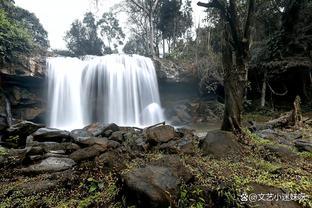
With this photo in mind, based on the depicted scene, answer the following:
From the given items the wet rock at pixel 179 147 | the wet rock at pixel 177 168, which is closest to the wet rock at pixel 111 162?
the wet rock at pixel 177 168

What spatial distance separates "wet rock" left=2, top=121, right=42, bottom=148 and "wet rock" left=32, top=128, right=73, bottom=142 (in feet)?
2.73

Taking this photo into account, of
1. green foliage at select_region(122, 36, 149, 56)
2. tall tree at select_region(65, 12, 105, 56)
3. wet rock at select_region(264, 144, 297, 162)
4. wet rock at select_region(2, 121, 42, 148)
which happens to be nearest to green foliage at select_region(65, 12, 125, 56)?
tall tree at select_region(65, 12, 105, 56)

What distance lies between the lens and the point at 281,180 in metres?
3.44

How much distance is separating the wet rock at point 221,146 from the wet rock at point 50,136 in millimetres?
4879

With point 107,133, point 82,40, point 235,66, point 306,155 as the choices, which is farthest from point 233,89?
point 82,40

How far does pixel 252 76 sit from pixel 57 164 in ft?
52.0

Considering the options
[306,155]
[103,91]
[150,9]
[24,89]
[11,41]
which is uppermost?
[150,9]

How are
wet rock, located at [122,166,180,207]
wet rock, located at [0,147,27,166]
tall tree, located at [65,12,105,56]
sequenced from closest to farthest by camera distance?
wet rock, located at [122,166,180,207] < wet rock, located at [0,147,27,166] < tall tree, located at [65,12,105,56]

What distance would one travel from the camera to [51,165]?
16.8 ft

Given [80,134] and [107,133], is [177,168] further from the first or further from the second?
[80,134]

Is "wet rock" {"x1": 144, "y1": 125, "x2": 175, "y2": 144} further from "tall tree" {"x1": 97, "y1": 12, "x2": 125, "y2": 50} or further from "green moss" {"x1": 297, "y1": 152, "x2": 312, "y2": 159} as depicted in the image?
"tall tree" {"x1": 97, "y1": 12, "x2": 125, "y2": 50}

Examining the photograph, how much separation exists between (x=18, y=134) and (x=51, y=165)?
4.47m

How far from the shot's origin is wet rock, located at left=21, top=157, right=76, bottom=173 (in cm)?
495

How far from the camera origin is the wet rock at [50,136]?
7805 millimetres
